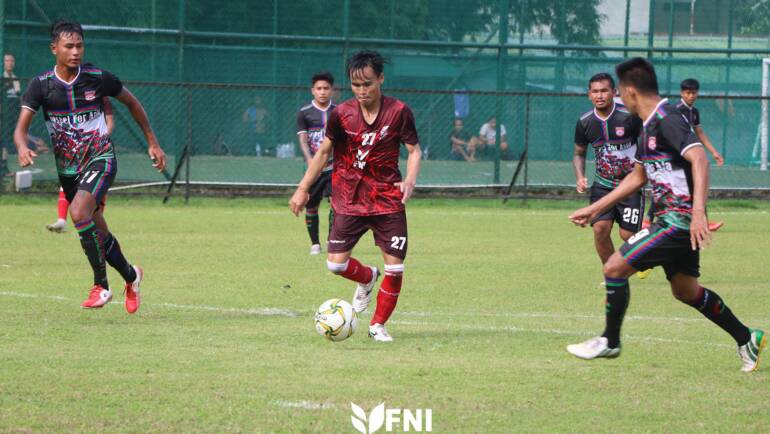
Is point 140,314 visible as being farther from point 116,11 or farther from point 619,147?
point 116,11

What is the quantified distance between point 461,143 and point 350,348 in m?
15.8

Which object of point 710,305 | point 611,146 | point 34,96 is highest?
point 34,96

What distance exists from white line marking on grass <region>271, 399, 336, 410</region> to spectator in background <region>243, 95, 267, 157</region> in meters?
17.3

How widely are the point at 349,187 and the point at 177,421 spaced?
319 centimetres

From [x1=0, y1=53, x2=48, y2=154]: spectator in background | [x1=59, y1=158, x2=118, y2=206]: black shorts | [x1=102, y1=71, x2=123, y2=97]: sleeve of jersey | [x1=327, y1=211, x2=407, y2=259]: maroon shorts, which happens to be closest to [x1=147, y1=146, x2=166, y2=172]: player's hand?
[x1=59, y1=158, x2=118, y2=206]: black shorts

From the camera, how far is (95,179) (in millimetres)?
9383

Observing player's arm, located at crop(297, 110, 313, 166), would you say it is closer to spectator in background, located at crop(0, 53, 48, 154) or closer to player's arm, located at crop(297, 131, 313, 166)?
player's arm, located at crop(297, 131, 313, 166)

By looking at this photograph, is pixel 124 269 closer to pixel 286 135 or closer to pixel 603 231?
pixel 603 231

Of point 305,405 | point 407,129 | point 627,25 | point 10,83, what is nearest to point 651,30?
point 627,25

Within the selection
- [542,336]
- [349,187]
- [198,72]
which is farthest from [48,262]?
[198,72]

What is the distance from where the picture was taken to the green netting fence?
2253cm

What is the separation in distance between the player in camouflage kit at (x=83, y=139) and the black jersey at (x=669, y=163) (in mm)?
4131

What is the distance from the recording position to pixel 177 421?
5.75m

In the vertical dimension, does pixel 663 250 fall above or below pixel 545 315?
above
